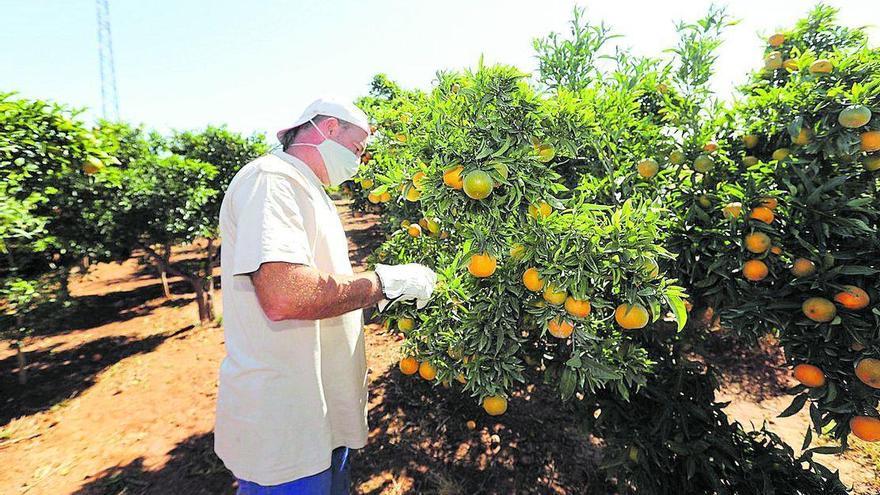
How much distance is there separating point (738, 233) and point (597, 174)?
0.77 metres

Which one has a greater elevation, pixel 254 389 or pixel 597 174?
pixel 597 174

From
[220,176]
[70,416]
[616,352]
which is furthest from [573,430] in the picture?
[220,176]

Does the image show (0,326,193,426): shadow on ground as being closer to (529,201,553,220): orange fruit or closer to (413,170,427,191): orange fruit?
(413,170,427,191): orange fruit

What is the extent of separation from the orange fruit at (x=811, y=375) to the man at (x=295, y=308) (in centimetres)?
179

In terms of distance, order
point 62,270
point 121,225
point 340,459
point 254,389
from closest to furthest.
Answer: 1. point 254,389
2. point 340,459
3. point 62,270
4. point 121,225

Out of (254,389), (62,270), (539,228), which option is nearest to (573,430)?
(539,228)

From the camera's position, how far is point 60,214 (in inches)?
180

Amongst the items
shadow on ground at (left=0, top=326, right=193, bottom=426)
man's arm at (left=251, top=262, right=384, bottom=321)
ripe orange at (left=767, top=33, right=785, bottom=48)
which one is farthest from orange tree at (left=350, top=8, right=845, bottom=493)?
shadow on ground at (left=0, top=326, right=193, bottom=426)

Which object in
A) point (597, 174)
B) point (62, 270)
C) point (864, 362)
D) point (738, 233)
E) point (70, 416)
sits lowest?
point (70, 416)

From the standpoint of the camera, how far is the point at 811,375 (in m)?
1.80

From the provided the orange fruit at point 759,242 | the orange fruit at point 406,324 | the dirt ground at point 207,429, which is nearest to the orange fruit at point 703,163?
the orange fruit at point 759,242

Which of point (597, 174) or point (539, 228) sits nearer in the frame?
point (539, 228)

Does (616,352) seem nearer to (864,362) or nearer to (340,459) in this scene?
(864,362)

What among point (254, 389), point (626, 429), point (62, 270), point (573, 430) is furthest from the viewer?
point (62, 270)
